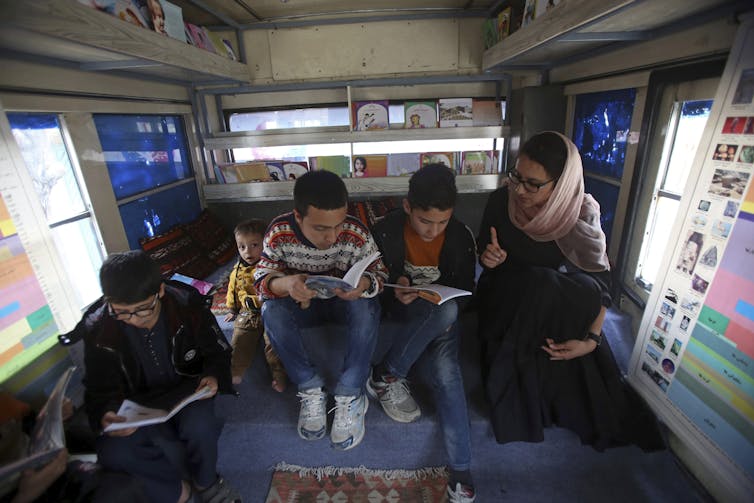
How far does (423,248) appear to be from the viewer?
178 cm

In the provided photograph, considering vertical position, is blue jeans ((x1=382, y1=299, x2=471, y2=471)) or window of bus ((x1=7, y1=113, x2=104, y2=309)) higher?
window of bus ((x1=7, y1=113, x2=104, y2=309))

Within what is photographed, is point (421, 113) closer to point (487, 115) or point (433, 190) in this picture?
point (487, 115)

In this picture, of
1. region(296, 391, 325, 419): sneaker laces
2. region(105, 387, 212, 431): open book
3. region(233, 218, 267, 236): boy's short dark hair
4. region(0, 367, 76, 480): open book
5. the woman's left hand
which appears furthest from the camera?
region(233, 218, 267, 236): boy's short dark hair

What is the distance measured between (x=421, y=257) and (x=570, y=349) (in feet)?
2.48

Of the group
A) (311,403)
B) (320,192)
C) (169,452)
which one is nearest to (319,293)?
(320,192)

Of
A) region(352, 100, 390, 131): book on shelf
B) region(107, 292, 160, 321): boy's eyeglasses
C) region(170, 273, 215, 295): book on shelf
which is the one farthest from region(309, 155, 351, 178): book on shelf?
region(107, 292, 160, 321): boy's eyeglasses

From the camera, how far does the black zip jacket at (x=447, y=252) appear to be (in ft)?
5.70

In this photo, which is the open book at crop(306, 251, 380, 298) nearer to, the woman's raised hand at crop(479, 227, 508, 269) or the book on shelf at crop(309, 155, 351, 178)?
the woman's raised hand at crop(479, 227, 508, 269)

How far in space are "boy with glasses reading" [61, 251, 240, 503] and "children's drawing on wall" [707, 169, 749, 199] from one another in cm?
199

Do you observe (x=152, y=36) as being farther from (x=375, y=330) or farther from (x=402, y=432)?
(x=402, y=432)

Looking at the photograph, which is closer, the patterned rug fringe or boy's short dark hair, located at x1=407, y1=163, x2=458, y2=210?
boy's short dark hair, located at x1=407, y1=163, x2=458, y2=210

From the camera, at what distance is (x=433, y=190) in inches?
59.4

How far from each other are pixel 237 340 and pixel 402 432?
104 cm

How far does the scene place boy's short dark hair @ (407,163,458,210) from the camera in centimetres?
151
